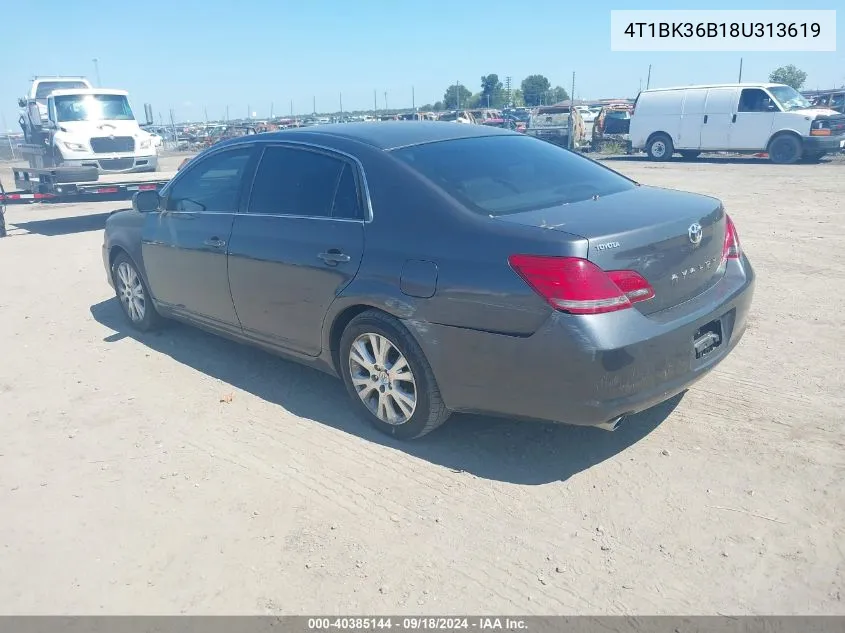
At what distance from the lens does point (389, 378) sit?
379 centimetres

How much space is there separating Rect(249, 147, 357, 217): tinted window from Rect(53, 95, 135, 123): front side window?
12.2 meters

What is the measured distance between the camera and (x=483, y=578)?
109 inches

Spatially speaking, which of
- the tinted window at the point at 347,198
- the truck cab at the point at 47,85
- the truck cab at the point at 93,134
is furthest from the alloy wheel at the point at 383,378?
the truck cab at the point at 47,85

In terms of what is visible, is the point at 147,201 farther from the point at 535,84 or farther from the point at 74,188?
the point at 535,84

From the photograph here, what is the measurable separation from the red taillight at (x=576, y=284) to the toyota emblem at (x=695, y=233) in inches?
21.8

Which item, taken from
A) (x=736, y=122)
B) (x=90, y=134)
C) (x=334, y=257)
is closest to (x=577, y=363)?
(x=334, y=257)

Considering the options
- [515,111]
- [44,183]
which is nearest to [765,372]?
[44,183]

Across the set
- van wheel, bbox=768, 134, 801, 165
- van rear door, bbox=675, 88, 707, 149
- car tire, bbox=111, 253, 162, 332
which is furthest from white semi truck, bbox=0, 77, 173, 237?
van wheel, bbox=768, 134, 801, 165

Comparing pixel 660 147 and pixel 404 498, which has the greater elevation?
pixel 660 147

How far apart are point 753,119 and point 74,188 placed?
16556mm

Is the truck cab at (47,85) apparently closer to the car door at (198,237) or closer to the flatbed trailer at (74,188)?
the flatbed trailer at (74,188)

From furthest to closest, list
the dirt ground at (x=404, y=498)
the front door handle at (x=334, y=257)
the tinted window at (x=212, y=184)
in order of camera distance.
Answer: the tinted window at (x=212, y=184) < the front door handle at (x=334, y=257) < the dirt ground at (x=404, y=498)

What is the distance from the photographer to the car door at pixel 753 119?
18312mm

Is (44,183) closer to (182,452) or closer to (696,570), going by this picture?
(182,452)
